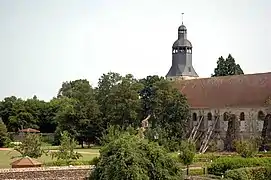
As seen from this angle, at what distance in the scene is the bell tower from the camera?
80000mm

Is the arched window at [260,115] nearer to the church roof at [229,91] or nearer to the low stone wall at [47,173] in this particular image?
the church roof at [229,91]

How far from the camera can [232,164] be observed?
35.9 m

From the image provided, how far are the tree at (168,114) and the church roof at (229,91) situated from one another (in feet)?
12.2

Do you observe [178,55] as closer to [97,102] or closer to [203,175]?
[97,102]

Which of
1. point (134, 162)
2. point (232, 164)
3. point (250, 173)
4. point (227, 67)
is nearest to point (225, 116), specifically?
point (227, 67)

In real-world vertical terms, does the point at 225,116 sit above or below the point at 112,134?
above

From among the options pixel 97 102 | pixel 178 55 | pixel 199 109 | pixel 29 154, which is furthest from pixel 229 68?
pixel 29 154

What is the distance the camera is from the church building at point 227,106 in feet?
186

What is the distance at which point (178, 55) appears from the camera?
80875 millimetres

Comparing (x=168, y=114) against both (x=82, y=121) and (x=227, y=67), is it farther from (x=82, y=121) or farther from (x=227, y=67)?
(x=227, y=67)

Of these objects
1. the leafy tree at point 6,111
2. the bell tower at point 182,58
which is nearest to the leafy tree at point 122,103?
the bell tower at point 182,58

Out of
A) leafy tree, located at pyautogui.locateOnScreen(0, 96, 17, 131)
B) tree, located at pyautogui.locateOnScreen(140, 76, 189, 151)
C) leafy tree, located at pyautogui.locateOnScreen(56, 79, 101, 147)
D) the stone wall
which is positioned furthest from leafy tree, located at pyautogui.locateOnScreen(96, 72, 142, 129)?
leafy tree, located at pyautogui.locateOnScreen(0, 96, 17, 131)

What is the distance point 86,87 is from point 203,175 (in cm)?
3692

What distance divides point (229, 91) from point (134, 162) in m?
37.4
